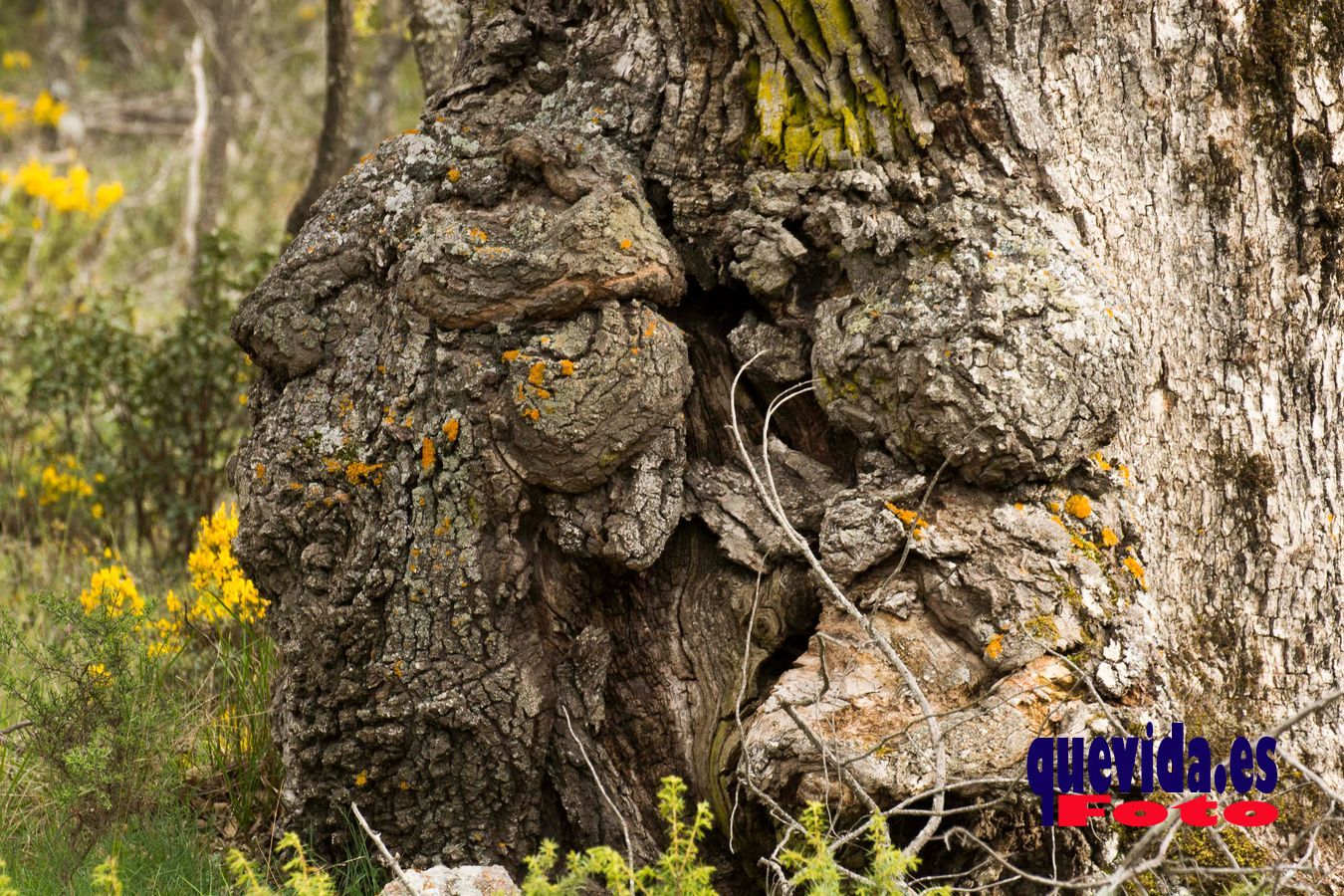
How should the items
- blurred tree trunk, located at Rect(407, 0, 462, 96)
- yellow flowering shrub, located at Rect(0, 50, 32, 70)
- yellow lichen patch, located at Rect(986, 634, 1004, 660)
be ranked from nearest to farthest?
yellow lichen patch, located at Rect(986, 634, 1004, 660)
blurred tree trunk, located at Rect(407, 0, 462, 96)
yellow flowering shrub, located at Rect(0, 50, 32, 70)

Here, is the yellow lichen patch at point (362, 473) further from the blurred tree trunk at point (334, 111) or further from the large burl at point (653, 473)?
the blurred tree trunk at point (334, 111)

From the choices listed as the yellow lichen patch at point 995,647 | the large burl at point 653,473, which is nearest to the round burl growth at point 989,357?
the large burl at point 653,473

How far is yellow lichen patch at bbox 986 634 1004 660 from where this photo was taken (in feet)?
8.48

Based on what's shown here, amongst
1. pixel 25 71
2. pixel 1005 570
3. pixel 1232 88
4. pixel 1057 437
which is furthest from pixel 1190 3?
pixel 25 71

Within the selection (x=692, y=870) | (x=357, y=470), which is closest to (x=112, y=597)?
(x=357, y=470)

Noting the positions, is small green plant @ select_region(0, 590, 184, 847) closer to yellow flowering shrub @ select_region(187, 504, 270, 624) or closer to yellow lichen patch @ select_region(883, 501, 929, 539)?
yellow flowering shrub @ select_region(187, 504, 270, 624)

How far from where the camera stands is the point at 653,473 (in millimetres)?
2828

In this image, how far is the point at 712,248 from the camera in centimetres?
299

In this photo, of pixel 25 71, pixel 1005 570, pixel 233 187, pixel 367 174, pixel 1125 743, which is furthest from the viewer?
pixel 25 71

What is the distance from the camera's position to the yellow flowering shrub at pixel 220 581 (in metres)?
3.91

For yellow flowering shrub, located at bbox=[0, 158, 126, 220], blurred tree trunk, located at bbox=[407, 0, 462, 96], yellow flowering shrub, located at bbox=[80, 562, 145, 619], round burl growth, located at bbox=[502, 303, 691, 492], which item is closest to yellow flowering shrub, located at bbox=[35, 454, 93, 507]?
yellow flowering shrub, located at bbox=[80, 562, 145, 619]

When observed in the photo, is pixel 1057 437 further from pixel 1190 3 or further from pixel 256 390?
pixel 256 390

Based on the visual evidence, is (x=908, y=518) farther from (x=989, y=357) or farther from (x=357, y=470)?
(x=357, y=470)

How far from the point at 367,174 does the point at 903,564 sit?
Result: 67.2 inches
